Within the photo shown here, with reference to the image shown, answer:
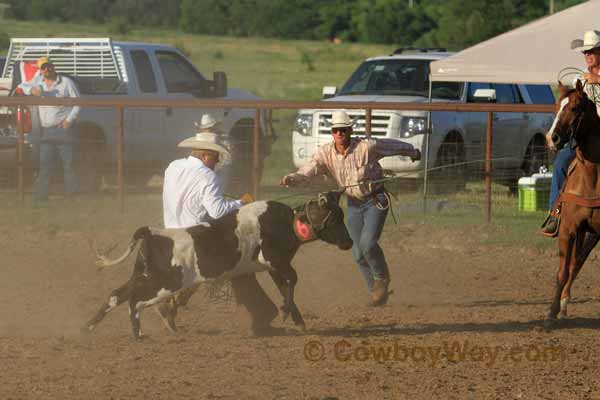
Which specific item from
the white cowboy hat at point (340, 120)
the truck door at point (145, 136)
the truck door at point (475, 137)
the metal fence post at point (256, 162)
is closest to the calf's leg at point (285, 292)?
the white cowboy hat at point (340, 120)

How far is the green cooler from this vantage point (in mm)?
14492

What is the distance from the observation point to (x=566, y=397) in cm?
698

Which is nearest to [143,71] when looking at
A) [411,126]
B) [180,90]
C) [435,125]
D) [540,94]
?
[180,90]

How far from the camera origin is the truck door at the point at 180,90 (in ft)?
54.7

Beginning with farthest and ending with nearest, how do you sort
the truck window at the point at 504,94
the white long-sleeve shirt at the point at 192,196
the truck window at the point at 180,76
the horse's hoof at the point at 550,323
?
the truck window at the point at 504,94, the truck window at the point at 180,76, the horse's hoof at the point at 550,323, the white long-sleeve shirt at the point at 192,196

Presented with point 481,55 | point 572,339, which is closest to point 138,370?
point 572,339

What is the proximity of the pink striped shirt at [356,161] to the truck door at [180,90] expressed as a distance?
676cm

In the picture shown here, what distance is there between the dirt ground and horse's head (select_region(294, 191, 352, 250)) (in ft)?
2.39

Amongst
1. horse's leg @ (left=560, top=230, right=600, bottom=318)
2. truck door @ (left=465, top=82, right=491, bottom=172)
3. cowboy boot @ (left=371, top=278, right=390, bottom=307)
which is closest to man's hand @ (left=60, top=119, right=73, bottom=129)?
truck door @ (left=465, top=82, right=491, bottom=172)

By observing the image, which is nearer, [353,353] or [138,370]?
[138,370]

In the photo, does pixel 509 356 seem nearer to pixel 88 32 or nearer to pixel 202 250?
pixel 202 250

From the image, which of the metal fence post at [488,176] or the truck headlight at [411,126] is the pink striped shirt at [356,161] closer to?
the metal fence post at [488,176]

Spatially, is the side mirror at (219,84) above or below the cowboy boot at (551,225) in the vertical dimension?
above

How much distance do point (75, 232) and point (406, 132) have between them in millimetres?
4441
